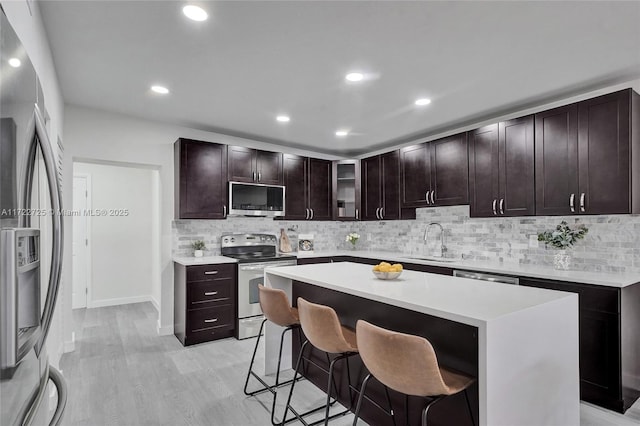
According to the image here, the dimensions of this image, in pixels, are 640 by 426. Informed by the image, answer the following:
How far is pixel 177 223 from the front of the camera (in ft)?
14.2

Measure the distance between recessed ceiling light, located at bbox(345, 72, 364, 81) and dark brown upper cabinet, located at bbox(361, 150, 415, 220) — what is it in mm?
2031

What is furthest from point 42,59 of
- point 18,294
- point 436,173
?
point 436,173

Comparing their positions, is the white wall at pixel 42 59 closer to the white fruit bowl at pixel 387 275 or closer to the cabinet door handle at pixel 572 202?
the white fruit bowl at pixel 387 275

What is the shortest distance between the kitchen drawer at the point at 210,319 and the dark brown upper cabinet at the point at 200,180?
1.09 m

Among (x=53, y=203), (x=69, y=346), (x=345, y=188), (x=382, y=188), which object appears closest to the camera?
(x=53, y=203)

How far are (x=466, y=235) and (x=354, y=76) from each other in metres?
2.47

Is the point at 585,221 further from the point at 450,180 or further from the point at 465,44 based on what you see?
the point at 465,44

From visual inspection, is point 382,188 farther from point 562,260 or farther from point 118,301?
point 118,301

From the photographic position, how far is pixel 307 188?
17.2 feet

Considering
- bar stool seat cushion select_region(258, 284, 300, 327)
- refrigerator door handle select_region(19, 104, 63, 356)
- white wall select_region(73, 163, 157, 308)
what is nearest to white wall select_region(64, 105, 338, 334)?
white wall select_region(73, 163, 157, 308)

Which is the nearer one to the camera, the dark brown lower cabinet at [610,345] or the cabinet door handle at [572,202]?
the dark brown lower cabinet at [610,345]

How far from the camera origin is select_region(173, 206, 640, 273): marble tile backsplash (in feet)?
9.98

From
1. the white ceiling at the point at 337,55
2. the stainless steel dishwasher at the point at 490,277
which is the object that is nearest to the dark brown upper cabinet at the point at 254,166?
the white ceiling at the point at 337,55

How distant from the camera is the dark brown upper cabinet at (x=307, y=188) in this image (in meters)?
5.04
